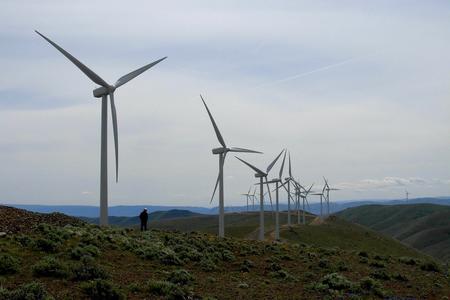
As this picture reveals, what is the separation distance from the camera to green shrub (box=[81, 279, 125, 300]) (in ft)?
66.3

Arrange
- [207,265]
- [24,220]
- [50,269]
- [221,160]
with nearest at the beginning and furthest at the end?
[50,269], [207,265], [24,220], [221,160]

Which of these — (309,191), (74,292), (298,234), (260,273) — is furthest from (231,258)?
(309,191)

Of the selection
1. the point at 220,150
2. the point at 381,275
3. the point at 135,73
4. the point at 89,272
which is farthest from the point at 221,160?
the point at 89,272

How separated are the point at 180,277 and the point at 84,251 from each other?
526 cm

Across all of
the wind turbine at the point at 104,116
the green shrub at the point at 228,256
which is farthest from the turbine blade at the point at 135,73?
the green shrub at the point at 228,256

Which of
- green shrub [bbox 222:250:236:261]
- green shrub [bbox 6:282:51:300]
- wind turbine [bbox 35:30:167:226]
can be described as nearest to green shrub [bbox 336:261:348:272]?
green shrub [bbox 222:250:236:261]

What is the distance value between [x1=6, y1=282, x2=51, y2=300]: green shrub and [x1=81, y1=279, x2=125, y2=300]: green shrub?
1744 mm

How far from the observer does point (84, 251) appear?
27.0 metres

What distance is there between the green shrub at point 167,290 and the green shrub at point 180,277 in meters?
1.92

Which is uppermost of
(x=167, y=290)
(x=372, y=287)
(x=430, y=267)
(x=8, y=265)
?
(x=8, y=265)

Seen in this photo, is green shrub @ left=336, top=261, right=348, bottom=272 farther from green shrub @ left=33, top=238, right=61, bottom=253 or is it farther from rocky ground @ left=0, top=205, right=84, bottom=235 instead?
green shrub @ left=33, top=238, right=61, bottom=253

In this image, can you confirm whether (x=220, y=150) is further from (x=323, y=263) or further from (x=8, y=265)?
(x=8, y=265)

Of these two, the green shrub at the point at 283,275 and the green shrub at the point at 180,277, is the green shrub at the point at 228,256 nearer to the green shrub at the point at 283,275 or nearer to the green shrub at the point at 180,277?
the green shrub at the point at 283,275

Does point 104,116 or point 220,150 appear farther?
point 220,150
